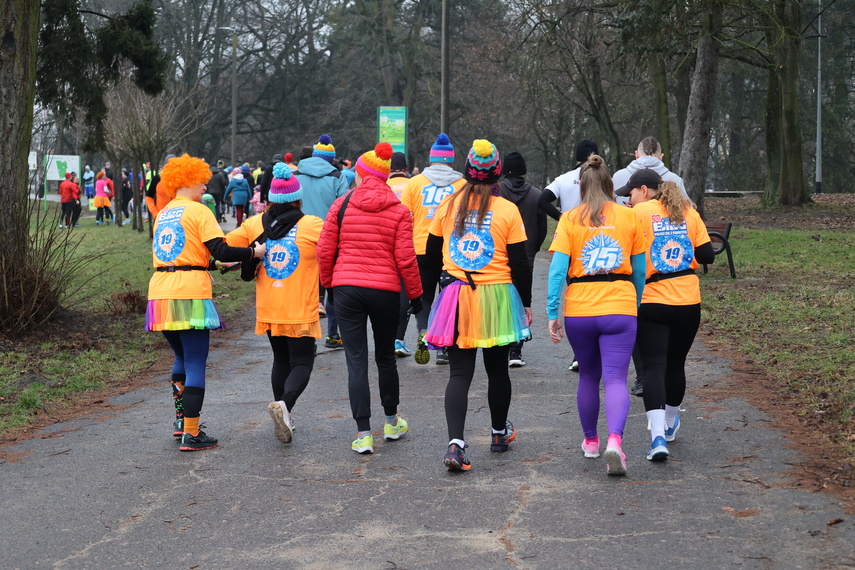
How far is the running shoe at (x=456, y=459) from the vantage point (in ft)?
19.8

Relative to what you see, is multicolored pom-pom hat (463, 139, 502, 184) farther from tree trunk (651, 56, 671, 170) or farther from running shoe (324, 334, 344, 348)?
tree trunk (651, 56, 671, 170)

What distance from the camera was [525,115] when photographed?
44.7 metres

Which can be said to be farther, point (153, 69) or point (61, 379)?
point (153, 69)

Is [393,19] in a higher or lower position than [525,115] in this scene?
higher

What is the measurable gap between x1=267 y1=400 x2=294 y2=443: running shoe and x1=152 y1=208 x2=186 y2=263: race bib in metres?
1.14

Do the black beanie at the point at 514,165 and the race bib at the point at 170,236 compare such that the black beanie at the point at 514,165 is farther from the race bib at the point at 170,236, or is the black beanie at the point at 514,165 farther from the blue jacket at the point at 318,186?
the race bib at the point at 170,236

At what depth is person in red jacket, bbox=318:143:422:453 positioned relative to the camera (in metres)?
6.51

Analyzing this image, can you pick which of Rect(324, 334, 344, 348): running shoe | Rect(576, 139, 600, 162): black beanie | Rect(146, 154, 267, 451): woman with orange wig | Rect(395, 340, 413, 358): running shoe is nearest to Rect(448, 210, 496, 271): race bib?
Rect(146, 154, 267, 451): woman with orange wig

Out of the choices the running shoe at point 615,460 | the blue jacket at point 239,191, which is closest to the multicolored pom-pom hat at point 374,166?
the running shoe at point 615,460

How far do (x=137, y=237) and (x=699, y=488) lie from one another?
942 inches

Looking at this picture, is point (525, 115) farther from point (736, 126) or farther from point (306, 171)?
point (306, 171)

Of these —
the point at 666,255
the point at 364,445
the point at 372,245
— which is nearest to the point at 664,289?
the point at 666,255

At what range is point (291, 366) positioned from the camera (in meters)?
7.04

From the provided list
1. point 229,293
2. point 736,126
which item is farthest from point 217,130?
point 229,293
